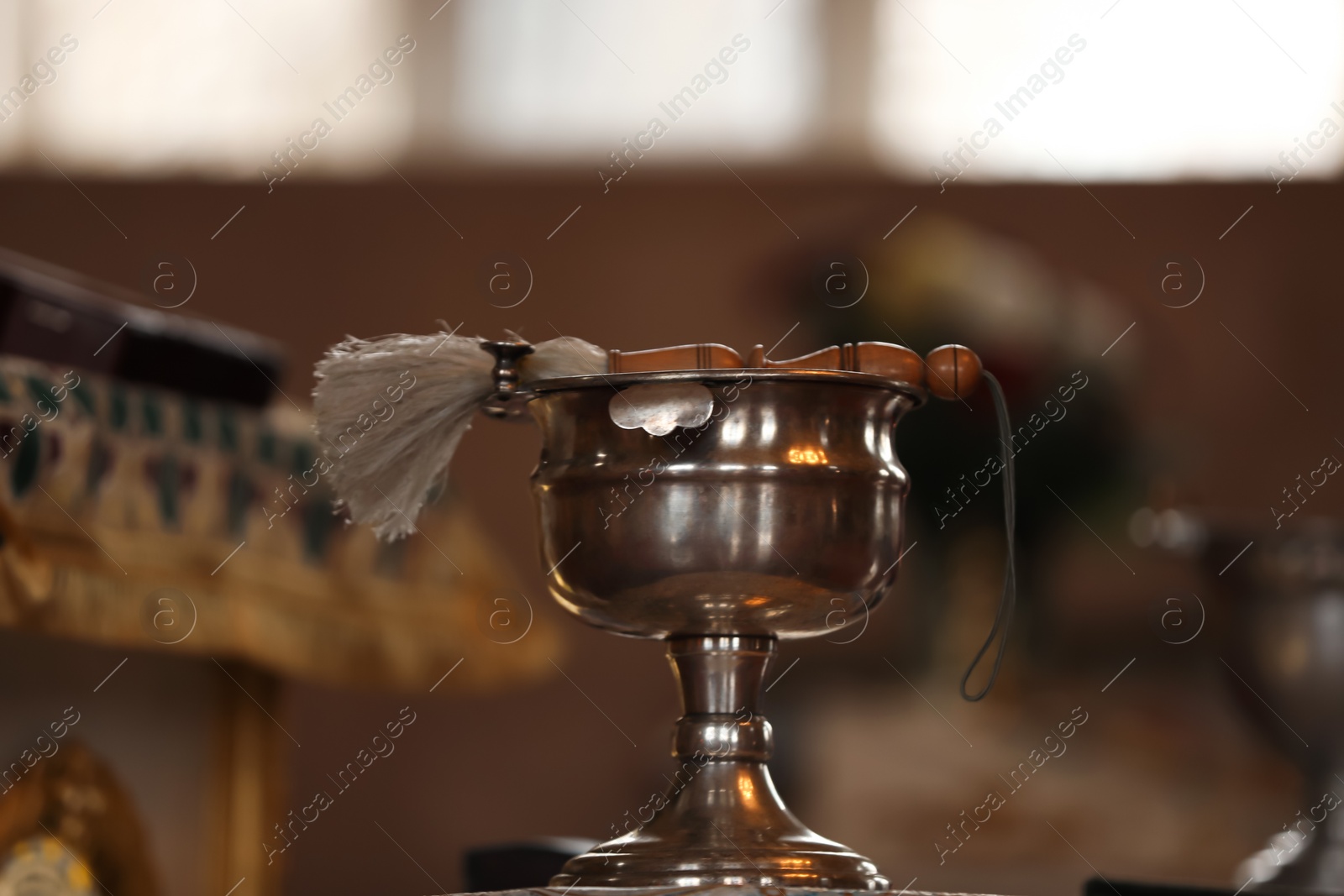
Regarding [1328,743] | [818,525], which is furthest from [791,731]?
[818,525]

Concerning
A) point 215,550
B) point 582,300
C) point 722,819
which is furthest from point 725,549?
point 582,300

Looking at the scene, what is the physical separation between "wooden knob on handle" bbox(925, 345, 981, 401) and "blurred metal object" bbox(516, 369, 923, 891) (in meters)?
0.02

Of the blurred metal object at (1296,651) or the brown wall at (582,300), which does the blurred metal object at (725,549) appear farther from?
the brown wall at (582,300)

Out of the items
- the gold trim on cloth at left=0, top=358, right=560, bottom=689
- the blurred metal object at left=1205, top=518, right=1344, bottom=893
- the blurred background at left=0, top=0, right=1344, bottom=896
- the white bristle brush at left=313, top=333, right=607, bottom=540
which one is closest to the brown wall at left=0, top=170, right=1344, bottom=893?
the blurred background at left=0, top=0, right=1344, bottom=896

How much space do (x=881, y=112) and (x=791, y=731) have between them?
1089mm

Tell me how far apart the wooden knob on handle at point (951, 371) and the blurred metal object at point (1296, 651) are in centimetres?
77

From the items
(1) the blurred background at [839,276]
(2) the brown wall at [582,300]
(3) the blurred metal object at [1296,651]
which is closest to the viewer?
(3) the blurred metal object at [1296,651]

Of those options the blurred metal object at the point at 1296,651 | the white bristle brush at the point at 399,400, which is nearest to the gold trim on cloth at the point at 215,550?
the white bristle brush at the point at 399,400

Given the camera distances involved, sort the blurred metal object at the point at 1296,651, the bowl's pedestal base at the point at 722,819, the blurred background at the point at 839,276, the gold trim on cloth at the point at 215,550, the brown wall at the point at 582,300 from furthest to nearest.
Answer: the brown wall at the point at 582,300, the blurred background at the point at 839,276, the blurred metal object at the point at 1296,651, the gold trim on cloth at the point at 215,550, the bowl's pedestal base at the point at 722,819

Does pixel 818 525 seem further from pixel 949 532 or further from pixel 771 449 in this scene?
pixel 949 532

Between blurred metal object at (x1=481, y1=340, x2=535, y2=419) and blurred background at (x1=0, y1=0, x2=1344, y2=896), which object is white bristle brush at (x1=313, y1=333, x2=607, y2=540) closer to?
blurred metal object at (x1=481, y1=340, x2=535, y2=419)

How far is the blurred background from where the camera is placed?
2.21 meters

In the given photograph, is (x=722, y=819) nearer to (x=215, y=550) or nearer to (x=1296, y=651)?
(x=215, y=550)

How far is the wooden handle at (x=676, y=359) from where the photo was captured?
618mm
